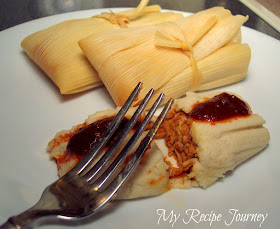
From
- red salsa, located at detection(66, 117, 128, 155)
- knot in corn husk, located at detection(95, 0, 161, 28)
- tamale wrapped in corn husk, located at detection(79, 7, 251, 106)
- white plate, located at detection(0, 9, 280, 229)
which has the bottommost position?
white plate, located at detection(0, 9, 280, 229)

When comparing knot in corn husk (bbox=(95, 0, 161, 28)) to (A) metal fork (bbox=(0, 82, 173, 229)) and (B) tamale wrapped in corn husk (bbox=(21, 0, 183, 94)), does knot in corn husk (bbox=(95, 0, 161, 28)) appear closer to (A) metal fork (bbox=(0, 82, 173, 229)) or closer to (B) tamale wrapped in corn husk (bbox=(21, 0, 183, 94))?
(B) tamale wrapped in corn husk (bbox=(21, 0, 183, 94))

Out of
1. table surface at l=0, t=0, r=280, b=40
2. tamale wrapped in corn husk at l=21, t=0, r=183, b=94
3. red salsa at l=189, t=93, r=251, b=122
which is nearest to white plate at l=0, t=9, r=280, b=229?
tamale wrapped in corn husk at l=21, t=0, r=183, b=94

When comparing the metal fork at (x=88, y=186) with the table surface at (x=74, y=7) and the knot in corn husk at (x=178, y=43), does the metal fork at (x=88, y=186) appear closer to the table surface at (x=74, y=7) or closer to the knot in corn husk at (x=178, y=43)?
the knot in corn husk at (x=178, y=43)

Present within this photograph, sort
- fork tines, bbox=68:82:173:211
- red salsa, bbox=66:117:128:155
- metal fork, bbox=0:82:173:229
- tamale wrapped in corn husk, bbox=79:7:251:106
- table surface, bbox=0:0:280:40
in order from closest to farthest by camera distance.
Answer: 1. metal fork, bbox=0:82:173:229
2. fork tines, bbox=68:82:173:211
3. red salsa, bbox=66:117:128:155
4. tamale wrapped in corn husk, bbox=79:7:251:106
5. table surface, bbox=0:0:280:40

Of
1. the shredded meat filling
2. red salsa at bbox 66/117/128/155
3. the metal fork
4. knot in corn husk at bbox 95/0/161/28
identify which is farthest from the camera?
knot in corn husk at bbox 95/0/161/28

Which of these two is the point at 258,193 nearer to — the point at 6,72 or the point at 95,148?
the point at 95,148

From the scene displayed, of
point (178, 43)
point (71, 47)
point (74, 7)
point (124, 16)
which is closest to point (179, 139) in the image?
point (178, 43)

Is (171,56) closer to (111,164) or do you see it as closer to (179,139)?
(179,139)
